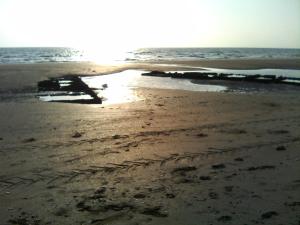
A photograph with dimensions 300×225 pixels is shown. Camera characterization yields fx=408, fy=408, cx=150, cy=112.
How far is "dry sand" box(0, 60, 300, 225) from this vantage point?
19.9 feet

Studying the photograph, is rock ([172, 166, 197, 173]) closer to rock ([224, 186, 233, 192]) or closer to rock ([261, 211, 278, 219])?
rock ([224, 186, 233, 192])

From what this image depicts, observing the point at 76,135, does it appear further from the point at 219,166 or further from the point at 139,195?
the point at 139,195

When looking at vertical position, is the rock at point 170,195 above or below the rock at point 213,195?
below

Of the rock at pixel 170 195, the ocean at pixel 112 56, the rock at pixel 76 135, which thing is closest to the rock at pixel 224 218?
the rock at pixel 170 195

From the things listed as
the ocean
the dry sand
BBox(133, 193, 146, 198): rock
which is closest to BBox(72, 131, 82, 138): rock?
the dry sand

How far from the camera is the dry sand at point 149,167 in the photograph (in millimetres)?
6059

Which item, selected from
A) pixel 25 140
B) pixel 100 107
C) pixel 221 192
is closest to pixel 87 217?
pixel 221 192

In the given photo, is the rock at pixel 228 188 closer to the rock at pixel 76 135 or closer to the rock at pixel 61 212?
the rock at pixel 61 212

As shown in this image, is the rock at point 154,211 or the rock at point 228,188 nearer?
the rock at point 154,211

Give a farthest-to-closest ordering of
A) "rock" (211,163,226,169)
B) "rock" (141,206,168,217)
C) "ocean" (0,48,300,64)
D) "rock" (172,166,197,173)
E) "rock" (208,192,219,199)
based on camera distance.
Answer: "ocean" (0,48,300,64)
"rock" (211,163,226,169)
"rock" (172,166,197,173)
"rock" (208,192,219,199)
"rock" (141,206,168,217)

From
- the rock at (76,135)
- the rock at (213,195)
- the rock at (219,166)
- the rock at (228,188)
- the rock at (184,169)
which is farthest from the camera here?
the rock at (76,135)

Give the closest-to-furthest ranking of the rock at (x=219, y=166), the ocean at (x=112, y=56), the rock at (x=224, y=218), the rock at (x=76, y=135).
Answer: the rock at (x=224, y=218) < the rock at (x=219, y=166) < the rock at (x=76, y=135) < the ocean at (x=112, y=56)

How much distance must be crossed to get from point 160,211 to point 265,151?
13.6 feet

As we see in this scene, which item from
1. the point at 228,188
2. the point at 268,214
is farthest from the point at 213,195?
→ the point at 268,214
